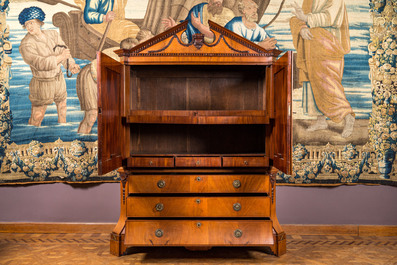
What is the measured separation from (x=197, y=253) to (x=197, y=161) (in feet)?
3.01

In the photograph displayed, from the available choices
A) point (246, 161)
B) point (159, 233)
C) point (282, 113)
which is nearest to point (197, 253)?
point (159, 233)

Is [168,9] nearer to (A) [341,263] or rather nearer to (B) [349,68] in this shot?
(B) [349,68]

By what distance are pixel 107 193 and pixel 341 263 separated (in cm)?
254

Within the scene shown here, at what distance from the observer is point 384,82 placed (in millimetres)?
3539

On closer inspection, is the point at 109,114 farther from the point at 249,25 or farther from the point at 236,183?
the point at 249,25

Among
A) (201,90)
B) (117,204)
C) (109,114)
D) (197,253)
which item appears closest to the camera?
(109,114)

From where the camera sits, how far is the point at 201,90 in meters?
3.36

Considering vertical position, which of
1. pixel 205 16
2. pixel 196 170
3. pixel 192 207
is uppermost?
pixel 205 16

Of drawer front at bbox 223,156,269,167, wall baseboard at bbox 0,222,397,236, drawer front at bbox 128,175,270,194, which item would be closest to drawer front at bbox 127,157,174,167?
drawer front at bbox 128,175,270,194

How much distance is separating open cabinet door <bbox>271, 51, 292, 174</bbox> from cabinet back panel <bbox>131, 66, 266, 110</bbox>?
0.46 metres

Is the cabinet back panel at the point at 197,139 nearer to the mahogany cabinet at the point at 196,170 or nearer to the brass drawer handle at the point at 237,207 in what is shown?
the mahogany cabinet at the point at 196,170

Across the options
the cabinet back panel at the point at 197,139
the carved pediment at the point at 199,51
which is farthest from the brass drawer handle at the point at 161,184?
the carved pediment at the point at 199,51

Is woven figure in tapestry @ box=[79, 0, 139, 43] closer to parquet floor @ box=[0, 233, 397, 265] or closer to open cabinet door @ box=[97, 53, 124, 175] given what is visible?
open cabinet door @ box=[97, 53, 124, 175]

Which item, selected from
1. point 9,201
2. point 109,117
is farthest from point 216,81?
point 9,201
